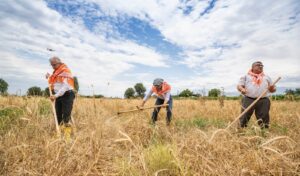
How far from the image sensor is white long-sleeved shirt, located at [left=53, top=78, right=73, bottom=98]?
18.9ft

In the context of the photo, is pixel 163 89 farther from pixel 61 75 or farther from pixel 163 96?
pixel 61 75

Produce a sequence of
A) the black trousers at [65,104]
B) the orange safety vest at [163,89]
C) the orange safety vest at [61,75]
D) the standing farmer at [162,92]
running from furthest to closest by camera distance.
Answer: the orange safety vest at [163,89]
the standing farmer at [162,92]
the orange safety vest at [61,75]
the black trousers at [65,104]

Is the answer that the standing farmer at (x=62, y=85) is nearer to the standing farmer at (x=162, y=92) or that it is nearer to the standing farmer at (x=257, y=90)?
the standing farmer at (x=162, y=92)

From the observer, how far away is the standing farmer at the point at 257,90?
6.05 m

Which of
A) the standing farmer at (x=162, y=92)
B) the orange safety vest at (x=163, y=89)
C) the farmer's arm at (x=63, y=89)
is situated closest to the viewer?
the farmer's arm at (x=63, y=89)

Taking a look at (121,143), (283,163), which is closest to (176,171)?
(283,163)

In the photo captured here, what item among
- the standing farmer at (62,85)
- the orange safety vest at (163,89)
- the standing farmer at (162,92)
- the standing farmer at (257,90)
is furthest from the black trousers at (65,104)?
the standing farmer at (257,90)

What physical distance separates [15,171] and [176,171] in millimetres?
1911

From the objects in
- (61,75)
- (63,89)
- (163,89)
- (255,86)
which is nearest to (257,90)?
(255,86)

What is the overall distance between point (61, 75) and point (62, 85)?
0.76 ft

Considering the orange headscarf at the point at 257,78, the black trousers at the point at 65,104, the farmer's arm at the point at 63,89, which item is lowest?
the black trousers at the point at 65,104

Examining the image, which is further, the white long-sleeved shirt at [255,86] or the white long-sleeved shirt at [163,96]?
the white long-sleeved shirt at [163,96]

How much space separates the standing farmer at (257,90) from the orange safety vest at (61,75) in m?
4.02

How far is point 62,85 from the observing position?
19.9ft
